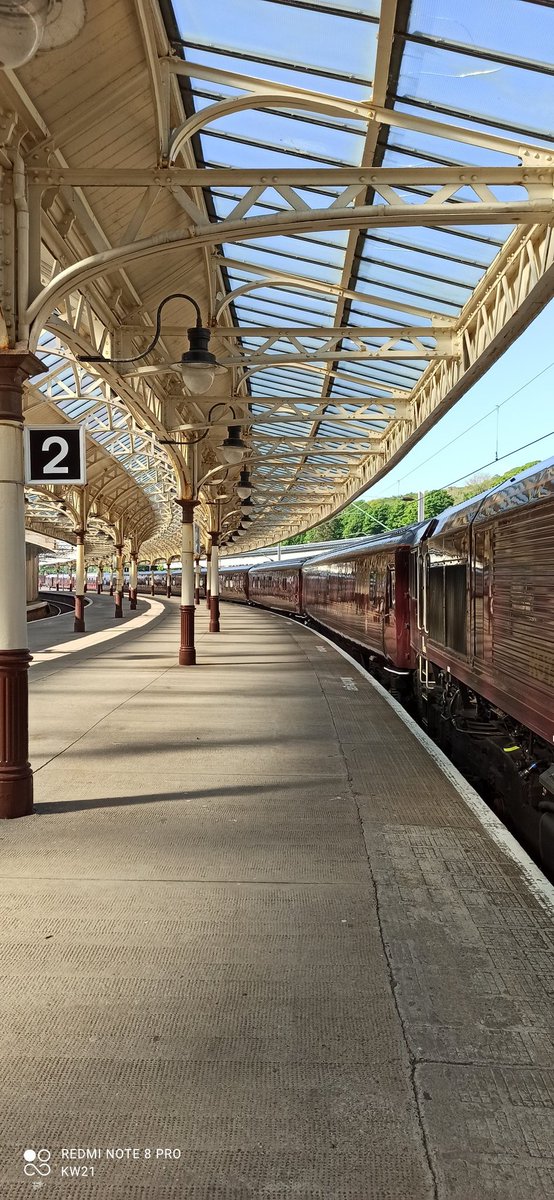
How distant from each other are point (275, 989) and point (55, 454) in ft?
15.1

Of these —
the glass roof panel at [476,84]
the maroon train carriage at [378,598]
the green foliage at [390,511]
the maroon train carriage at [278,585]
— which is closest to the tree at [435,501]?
the green foliage at [390,511]

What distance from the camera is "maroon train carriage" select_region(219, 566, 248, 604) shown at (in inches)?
2451

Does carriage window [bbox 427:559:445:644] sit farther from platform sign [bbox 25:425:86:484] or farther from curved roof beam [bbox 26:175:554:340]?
platform sign [bbox 25:425:86:484]

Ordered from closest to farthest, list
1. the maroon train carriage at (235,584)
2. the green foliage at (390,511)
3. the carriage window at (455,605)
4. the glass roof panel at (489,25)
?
the glass roof panel at (489,25)
the carriage window at (455,605)
the maroon train carriage at (235,584)
the green foliage at (390,511)

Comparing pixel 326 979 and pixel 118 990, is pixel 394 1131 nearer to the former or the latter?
pixel 326 979

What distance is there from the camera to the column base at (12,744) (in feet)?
21.3

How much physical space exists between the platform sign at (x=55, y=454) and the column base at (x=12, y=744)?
142cm

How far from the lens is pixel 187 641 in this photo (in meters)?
18.0

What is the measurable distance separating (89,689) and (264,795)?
7602 millimetres

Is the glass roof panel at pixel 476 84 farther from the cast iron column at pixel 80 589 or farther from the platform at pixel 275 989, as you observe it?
the cast iron column at pixel 80 589

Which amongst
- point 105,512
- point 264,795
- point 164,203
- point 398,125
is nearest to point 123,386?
point 164,203

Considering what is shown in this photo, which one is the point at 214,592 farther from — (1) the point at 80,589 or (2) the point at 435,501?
(2) the point at 435,501

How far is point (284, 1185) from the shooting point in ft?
8.46

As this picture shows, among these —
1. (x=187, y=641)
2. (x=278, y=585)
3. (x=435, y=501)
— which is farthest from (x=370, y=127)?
(x=435, y=501)
